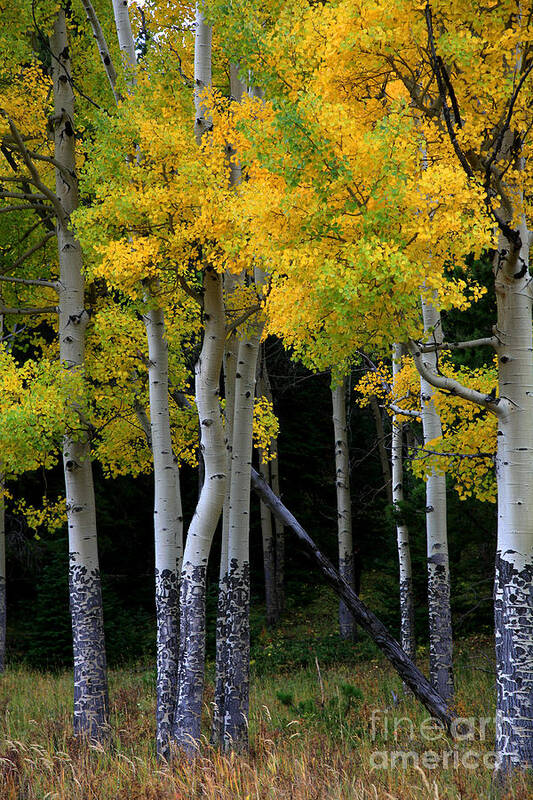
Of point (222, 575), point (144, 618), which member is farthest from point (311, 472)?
point (222, 575)

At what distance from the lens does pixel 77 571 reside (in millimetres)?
8219

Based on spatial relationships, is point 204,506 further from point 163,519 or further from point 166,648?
point 166,648

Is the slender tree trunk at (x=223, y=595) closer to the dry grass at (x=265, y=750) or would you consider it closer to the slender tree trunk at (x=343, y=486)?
the dry grass at (x=265, y=750)

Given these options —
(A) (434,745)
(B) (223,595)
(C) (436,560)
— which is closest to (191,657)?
(B) (223,595)

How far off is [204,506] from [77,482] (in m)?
2.18

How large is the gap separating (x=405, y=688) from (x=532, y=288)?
699 centimetres

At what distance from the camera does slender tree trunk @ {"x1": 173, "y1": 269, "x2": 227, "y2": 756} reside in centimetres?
680

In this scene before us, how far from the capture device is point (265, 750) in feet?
22.0

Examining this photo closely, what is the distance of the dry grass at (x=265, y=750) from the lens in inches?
190

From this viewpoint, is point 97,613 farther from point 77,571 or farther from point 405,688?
point 405,688

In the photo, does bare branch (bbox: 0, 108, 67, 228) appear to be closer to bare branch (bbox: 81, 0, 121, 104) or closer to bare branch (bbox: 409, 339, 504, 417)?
bare branch (bbox: 81, 0, 121, 104)

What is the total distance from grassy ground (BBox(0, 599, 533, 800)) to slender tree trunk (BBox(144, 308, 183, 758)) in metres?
0.99

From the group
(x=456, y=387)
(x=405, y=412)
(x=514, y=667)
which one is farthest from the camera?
(x=405, y=412)

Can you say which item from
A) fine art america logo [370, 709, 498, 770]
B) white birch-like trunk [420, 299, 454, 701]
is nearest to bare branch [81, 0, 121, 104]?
white birch-like trunk [420, 299, 454, 701]
